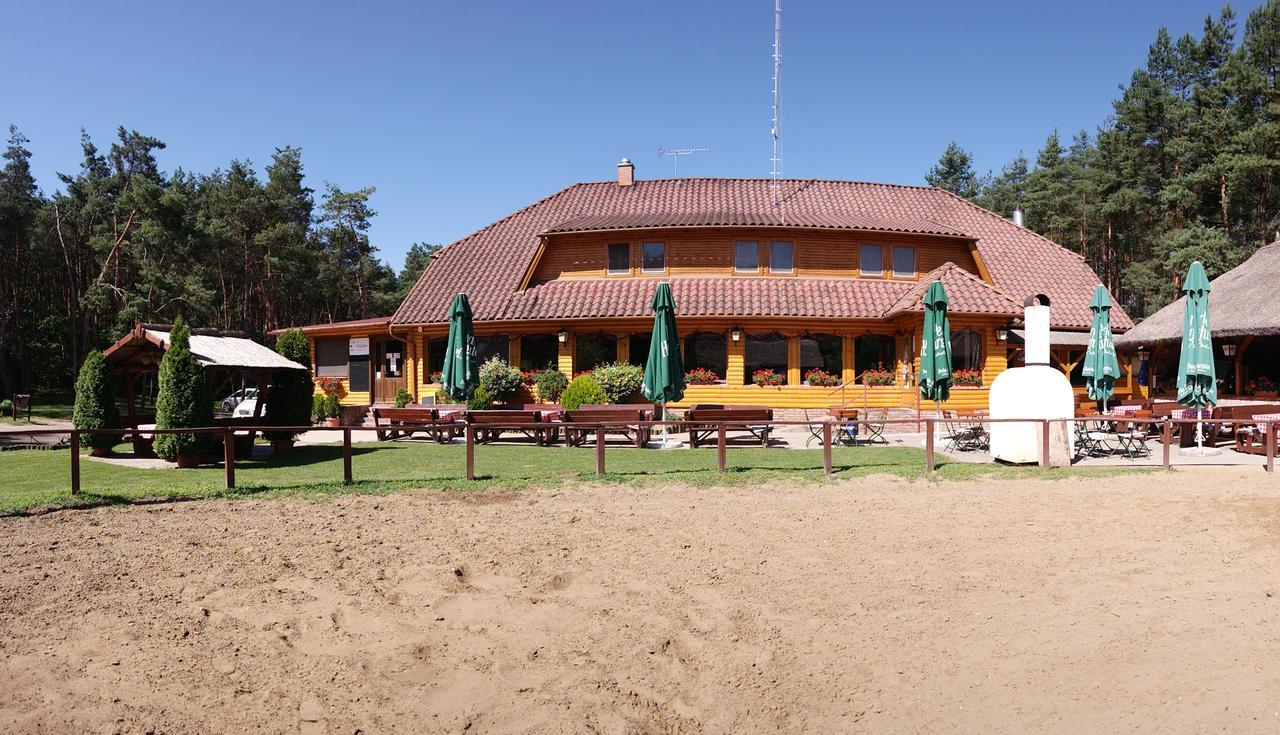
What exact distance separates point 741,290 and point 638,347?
→ 3627 mm

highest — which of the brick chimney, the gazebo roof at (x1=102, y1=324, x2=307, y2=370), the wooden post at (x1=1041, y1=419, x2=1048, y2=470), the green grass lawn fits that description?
the brick chimney

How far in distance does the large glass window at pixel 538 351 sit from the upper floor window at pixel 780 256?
24.5 ft

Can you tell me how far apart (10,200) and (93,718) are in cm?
4690

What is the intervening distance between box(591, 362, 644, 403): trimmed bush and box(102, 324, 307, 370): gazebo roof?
7.69m

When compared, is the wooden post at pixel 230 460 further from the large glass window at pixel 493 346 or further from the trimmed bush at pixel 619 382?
the large glass window at pixel 493 346

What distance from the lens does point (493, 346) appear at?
921 inches

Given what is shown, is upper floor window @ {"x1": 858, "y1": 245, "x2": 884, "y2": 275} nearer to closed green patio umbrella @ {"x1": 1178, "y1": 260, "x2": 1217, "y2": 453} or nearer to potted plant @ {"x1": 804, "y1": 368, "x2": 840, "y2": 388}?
potted plant @ {"x1": 804, "y1": 368, "x2": 840, "y2": 388}

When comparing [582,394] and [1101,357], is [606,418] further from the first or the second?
[1101,357]

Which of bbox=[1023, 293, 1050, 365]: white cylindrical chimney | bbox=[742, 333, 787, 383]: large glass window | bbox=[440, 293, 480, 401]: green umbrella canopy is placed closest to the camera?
bbox=[1023, 293, 1050, 365]: white cylindrical chimney

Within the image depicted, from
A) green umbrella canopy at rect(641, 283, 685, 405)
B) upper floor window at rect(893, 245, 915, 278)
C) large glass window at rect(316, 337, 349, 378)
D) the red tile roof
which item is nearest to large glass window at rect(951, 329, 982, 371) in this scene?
the red tile roof

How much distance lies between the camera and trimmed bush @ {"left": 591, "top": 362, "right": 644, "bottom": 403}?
1989 cm

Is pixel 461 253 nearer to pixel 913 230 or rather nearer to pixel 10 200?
pixel 913 230

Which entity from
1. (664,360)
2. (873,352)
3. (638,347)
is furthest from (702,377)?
(664,360)

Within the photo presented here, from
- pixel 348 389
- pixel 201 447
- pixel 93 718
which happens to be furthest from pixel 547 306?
pixel 93 718
